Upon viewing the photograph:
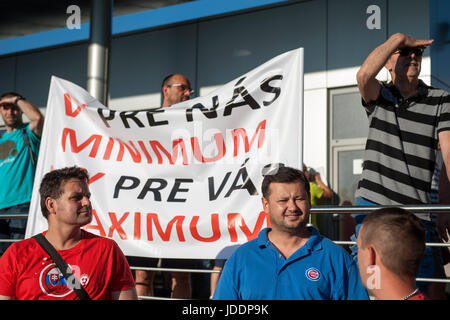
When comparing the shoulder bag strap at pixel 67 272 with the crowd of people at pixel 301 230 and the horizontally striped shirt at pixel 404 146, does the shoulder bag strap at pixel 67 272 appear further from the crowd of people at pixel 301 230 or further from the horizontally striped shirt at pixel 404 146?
the horizontally striped shirt at pixel 404 146

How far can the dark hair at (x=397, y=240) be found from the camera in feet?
7.47

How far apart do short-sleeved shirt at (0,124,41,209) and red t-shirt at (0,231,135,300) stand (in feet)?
7.10

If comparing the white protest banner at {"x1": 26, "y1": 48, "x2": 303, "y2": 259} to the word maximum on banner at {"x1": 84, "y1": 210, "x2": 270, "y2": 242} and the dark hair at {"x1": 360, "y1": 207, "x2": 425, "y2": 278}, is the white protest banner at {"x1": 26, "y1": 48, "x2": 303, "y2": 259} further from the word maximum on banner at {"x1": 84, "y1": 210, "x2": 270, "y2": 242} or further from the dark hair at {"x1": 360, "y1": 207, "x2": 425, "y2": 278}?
the dark hair at {"x1": 360, "y1": 207, "x2": 425, "y2": 278}

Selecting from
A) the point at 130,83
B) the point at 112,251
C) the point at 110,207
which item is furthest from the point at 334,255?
the point at 130,83

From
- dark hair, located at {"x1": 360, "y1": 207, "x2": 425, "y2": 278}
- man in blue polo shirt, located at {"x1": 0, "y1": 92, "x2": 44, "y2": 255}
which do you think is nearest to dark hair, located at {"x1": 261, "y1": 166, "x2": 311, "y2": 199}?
dark hair, located at {"x1": 360, "y1": 207, "x2": 425, "y2": 278}

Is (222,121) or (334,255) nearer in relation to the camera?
(334,255)

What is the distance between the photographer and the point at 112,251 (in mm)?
3836

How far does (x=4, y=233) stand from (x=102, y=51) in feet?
9.64

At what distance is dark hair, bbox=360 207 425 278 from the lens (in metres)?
2.28

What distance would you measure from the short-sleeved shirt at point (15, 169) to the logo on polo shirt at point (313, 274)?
3408 millimetres

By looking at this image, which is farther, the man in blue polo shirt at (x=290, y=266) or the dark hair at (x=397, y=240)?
the man in blue polo shirt at (x=290, y=266)

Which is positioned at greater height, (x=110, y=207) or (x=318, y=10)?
(x=318, y=10)

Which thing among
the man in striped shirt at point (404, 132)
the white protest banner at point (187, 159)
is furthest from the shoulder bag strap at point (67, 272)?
the man in striped shirt at point (404, 132)
